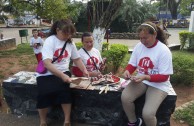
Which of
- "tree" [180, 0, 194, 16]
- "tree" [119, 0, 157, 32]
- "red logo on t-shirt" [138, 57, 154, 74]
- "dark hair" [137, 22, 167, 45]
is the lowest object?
"red logo on t-shirt" [138, 57, 154, 74]

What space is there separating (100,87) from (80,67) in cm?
39

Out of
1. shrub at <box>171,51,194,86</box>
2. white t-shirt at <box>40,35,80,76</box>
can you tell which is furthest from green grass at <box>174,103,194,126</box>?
white t-shirt at <box>40,35,80,76</box>

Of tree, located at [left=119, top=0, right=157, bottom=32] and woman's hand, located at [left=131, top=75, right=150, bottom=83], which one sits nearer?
woman's hand, located at [left=131, top=75, right=150, bottom=83]

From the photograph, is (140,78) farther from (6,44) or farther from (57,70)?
(6,44)

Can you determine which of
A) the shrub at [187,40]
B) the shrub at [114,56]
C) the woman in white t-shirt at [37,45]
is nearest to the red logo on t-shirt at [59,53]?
the shrub at [114,56]

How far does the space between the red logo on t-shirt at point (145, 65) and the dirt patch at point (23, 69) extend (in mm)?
1234

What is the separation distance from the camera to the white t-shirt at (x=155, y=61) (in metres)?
2.89

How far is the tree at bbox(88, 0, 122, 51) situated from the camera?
643 cm

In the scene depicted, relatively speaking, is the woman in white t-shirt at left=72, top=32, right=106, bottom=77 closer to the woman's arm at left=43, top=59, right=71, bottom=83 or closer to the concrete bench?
the woman's arm at left=43, top=59, right=71, bottom=83

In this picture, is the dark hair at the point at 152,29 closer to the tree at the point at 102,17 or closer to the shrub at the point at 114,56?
the shrub at the point at 114,56

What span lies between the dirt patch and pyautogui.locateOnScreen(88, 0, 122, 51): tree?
1.02 metres

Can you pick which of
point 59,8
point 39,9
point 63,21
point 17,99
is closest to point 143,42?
point 63,21

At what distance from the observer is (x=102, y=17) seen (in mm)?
6527

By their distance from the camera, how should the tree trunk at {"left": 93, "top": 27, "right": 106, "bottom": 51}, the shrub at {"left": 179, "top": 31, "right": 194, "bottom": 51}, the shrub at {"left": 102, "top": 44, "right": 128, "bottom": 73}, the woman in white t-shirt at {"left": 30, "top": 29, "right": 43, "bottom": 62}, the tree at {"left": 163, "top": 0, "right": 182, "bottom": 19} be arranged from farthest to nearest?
the tree at {"left": 163, "top": 0, "right": 182, "bottom": 19} < the shrub at {"left": 179, "top": 31, "right": 194, "bottom": 51} < the woman in white t-shirt at {"left": 30, "top": 29, "right": 43, "bottom": 62} < the tree trunk at {"left": 93, "top": 27, "right": 106, "bottom": 51} < the shrub at {"left": 102, "top": 44, "right": 128, "bottom": 73}
